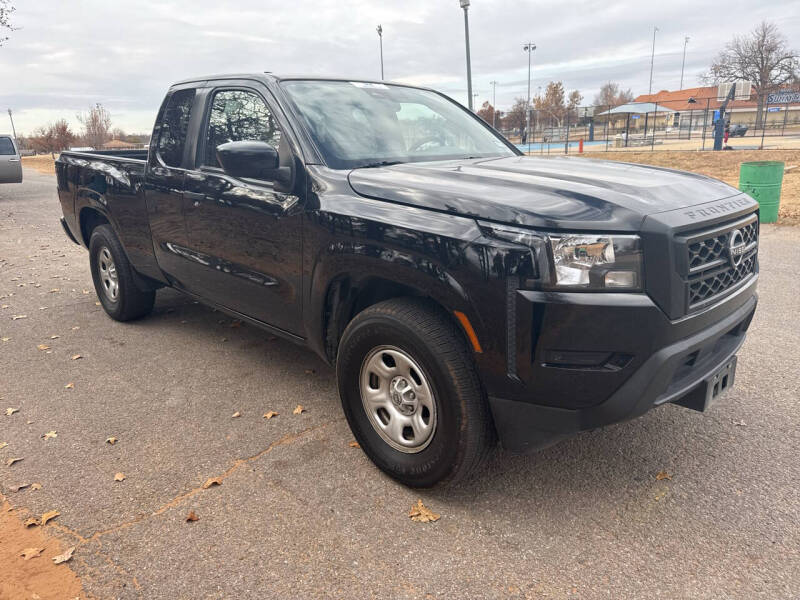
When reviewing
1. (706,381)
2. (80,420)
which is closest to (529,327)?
(706,381)

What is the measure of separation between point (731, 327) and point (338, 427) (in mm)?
2092

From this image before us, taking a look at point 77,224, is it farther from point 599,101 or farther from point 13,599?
point 599,101

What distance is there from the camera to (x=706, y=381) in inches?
101

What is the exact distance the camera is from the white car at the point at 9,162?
17.9m

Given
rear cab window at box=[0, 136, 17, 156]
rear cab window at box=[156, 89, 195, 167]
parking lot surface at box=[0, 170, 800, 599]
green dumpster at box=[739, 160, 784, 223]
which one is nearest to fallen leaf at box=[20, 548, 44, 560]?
parking lot surface at box=[0, 170, 800, 599]

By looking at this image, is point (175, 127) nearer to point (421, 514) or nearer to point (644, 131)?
point (421, 514)

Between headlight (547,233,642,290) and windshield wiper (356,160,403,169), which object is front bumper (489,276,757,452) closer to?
headlight (547,233,642,290)

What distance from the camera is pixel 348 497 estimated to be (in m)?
2.88

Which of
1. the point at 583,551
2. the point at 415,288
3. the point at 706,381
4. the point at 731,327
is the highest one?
the point at 415,288

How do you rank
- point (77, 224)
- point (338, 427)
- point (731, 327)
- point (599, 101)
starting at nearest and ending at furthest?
point (731, 327) < point (338, 427) < point (77, 224) < point (599, 101)

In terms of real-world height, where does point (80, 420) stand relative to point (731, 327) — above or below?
Answer: below

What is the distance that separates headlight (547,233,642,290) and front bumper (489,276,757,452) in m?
0.06

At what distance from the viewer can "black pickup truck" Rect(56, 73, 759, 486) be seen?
7.43 feet

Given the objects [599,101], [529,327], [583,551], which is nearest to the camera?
[529,327]
